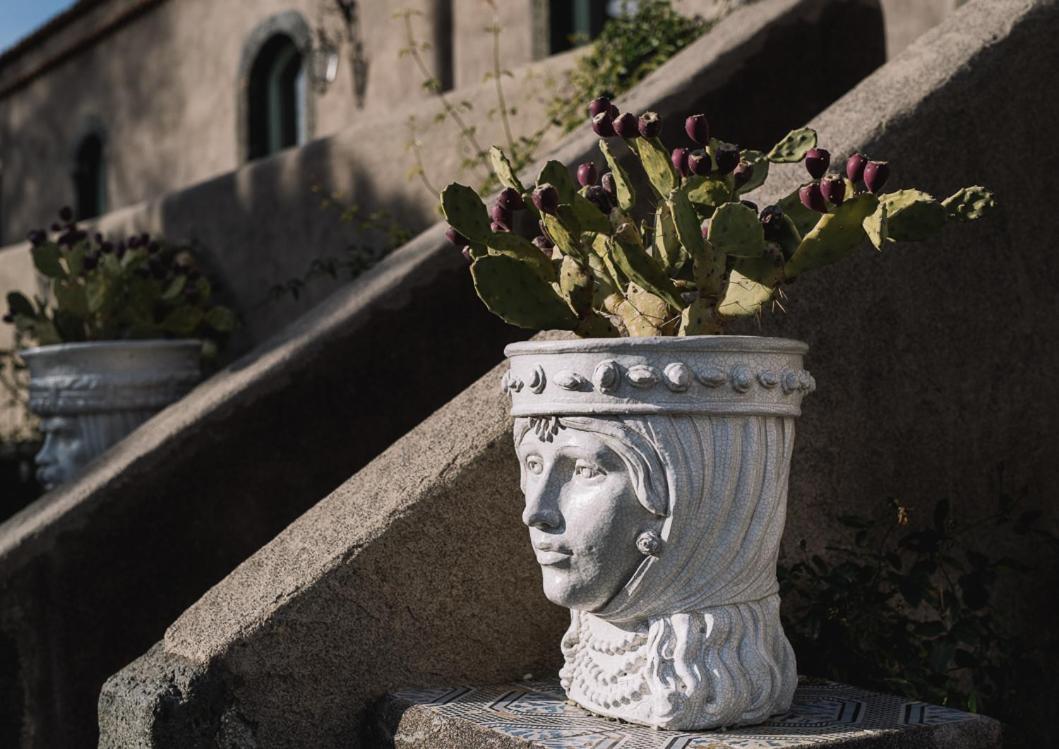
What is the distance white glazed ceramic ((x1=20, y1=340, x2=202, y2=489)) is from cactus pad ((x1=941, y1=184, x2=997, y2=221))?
3.15 meters

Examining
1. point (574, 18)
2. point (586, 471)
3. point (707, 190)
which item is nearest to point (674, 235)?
point (707, 190)

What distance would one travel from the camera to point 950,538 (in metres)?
2.74

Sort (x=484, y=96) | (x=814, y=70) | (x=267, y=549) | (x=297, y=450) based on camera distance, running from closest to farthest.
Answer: (x=267, y=549) → (x=297, y=450) → (x=814, y=70) → (x=484, y=96)

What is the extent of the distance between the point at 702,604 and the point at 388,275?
1.80 m

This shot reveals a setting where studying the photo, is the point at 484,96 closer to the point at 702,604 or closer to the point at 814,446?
the point at 814,446

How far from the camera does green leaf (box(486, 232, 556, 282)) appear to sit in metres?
2.33

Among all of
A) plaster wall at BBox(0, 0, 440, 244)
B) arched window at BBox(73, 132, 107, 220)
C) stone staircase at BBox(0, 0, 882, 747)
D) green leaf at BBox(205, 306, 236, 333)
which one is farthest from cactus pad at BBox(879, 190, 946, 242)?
arched window at BBox(73, 132, 107, 220)

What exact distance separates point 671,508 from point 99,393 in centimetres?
304

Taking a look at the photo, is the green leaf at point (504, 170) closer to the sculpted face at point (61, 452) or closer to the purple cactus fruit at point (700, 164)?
the purple cactus fruit at point (700, 164)

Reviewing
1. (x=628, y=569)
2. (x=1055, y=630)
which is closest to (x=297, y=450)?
(x=628, y=569)

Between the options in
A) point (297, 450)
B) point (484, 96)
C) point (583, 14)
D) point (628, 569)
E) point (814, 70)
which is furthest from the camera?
point (583, 14)

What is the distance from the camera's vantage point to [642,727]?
2.15 meters

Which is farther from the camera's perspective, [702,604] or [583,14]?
[583,14]

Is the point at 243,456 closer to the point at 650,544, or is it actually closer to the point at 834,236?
the point at 650,544
